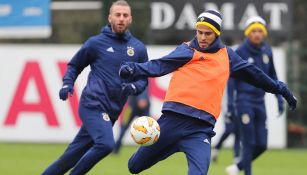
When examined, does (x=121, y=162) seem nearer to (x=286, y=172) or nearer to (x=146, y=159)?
(x=286, y=172)

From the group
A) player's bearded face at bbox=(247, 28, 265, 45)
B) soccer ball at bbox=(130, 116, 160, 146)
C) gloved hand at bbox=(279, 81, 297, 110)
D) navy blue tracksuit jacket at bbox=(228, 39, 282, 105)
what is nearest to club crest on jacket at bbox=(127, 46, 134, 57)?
soccer ball at bbox=(130, 116, 160, 146)

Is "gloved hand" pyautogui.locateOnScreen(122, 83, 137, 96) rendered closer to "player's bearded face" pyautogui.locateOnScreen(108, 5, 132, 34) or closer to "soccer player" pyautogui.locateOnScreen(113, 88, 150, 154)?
"player's bearded face" pyautogui.locateOnScreen(108, 5, 132, 34)

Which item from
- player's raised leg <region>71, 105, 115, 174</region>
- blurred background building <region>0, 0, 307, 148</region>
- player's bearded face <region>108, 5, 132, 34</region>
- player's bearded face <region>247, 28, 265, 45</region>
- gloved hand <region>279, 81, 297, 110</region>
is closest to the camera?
gloved hand <region>279, 81, 297, 110</region>

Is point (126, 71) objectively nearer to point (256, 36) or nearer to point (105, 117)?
point (105, 117)

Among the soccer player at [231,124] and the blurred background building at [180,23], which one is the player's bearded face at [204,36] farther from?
the blurred background building at [180,23]

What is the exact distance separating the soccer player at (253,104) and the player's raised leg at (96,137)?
3.06m

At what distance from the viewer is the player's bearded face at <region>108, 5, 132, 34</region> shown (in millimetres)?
11602

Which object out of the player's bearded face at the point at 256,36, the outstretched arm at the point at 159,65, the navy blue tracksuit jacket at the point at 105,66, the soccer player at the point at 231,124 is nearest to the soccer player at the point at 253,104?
the player's bearded face at the point at 256,36

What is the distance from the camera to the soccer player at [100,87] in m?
11.2

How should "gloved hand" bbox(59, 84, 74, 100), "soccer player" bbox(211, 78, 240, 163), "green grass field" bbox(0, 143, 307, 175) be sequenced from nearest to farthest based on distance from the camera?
"gloved hand" bbox(59, 84, 74, 100) < "soccer player" bbox(211, 78, 240, 163) < "green grass field" bbox(0, 143, 307, 175)

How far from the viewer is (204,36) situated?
9.88 meters

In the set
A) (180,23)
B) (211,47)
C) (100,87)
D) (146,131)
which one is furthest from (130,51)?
(180,23)

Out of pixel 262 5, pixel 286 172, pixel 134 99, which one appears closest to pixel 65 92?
pixel 286 172

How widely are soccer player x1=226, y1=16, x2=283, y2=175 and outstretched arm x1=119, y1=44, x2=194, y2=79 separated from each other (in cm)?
412
